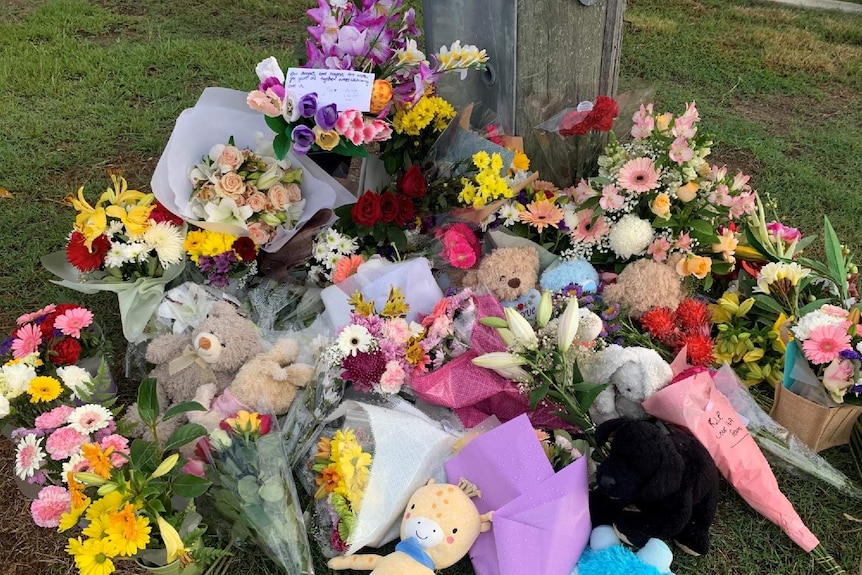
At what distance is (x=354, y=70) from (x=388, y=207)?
531mm

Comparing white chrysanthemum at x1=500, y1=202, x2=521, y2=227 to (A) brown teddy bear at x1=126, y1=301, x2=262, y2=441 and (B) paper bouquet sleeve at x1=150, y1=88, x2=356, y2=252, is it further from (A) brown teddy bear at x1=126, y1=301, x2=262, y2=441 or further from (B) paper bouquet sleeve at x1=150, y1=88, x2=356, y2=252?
(A) brown teddy bear at x1=126, y1=301, x2=262, y2=441

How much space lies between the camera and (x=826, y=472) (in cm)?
206

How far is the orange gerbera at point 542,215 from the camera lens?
8.50 feet

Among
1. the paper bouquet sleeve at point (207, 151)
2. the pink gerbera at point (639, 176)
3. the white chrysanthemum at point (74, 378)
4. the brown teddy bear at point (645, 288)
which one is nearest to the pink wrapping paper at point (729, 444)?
the brown teddy bear at point (645, 288)

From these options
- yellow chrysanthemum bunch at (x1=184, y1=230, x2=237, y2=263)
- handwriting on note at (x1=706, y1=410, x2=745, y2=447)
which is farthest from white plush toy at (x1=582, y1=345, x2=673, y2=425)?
yellow chrysanthemum bunch at (x1=184, y1=230, x2=237, y2=263)

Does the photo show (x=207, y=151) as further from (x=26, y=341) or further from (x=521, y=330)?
(x=521, y=330)

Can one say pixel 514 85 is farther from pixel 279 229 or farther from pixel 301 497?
pixel 301 497

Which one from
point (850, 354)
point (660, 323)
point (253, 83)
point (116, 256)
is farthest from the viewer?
point (253, 83)

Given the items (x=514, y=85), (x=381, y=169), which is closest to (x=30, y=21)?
(x=381, y=169)

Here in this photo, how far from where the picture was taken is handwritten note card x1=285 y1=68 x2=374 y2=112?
240cm

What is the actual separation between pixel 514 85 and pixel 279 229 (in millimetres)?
1188

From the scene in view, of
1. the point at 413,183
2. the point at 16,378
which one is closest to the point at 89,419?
the point at 16,378

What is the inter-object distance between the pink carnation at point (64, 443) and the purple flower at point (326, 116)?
126cm

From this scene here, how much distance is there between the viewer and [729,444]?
1.95 m
